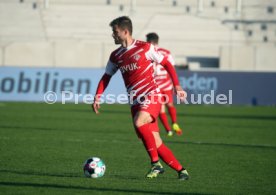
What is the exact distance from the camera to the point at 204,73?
32844mm

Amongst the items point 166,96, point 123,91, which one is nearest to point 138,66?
point 166,96

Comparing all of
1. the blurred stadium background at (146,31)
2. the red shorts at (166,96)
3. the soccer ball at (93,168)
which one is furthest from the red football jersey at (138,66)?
the blurred stadium background at (146,31)

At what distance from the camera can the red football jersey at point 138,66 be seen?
9703 mm

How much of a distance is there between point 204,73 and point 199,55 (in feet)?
37.9

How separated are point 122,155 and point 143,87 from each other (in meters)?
3.09

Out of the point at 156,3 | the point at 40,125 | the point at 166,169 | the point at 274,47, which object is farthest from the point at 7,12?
the point at 166,169

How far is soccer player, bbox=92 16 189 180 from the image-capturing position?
9508 millimetres

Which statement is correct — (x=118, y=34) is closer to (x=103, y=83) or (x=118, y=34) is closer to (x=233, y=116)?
(x=103, y=83)

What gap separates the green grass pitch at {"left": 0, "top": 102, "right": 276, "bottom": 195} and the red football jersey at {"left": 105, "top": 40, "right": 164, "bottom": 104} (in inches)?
47.7

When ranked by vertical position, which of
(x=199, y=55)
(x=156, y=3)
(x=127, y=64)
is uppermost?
(x=127, y=64)

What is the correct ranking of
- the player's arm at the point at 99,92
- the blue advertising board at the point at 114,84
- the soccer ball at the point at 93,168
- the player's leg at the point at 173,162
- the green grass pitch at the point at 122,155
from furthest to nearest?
the blue advertising board at the point at 114,84 < the player's arm at the point at 99,92 < the player's leg at the point at 173,162 < the soccer ball at the point at 93,168 < the green grass pitch at the point at 122,155

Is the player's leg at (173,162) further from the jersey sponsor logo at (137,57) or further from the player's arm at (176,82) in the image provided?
the jersey sponsor logo at (137,57)

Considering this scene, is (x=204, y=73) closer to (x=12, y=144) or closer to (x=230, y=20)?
(x=230, y=20)

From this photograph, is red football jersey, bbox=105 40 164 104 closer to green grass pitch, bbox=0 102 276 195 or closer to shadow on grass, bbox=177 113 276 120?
green grass pitch, bbox=0 102 276 195
